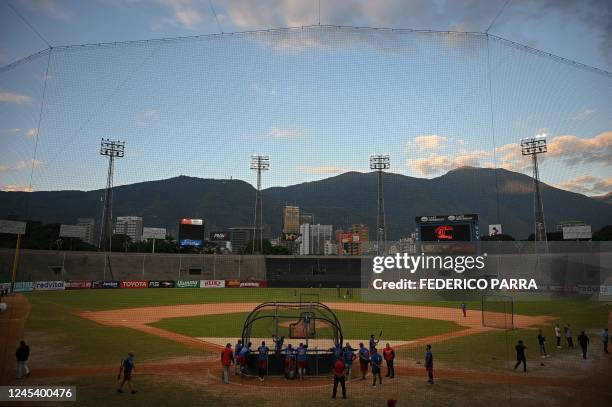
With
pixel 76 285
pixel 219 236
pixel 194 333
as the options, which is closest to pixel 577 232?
pixel 194 333

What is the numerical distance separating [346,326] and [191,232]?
53.5 m

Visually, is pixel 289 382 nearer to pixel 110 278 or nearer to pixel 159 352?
pixel 159 352

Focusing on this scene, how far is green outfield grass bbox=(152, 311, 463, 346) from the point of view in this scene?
24.1 m

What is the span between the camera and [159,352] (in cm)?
Answer: 1847

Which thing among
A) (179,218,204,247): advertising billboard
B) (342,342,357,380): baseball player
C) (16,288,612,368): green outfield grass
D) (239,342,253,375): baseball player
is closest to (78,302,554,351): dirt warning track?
(16,288,612,368): green outfield grass

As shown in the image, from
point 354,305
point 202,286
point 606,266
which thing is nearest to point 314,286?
point 202,286

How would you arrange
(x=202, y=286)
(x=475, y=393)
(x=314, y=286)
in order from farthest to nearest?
1. (x=314, y=286)
2. (x=202, y=286)
3. (x=475, y=393)

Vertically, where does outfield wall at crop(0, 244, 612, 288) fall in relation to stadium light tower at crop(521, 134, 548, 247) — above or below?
below

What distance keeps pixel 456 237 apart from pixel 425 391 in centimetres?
3196

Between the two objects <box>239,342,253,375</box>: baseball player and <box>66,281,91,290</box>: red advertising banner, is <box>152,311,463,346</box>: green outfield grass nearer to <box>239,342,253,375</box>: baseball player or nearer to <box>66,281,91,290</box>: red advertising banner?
<box>239,342,253,375</box>: baseball player

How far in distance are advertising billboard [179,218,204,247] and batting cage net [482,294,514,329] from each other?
2031 inches

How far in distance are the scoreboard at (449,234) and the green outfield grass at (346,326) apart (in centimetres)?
1305

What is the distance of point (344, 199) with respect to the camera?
65625mm

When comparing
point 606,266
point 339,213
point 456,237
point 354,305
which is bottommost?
point 354,305
